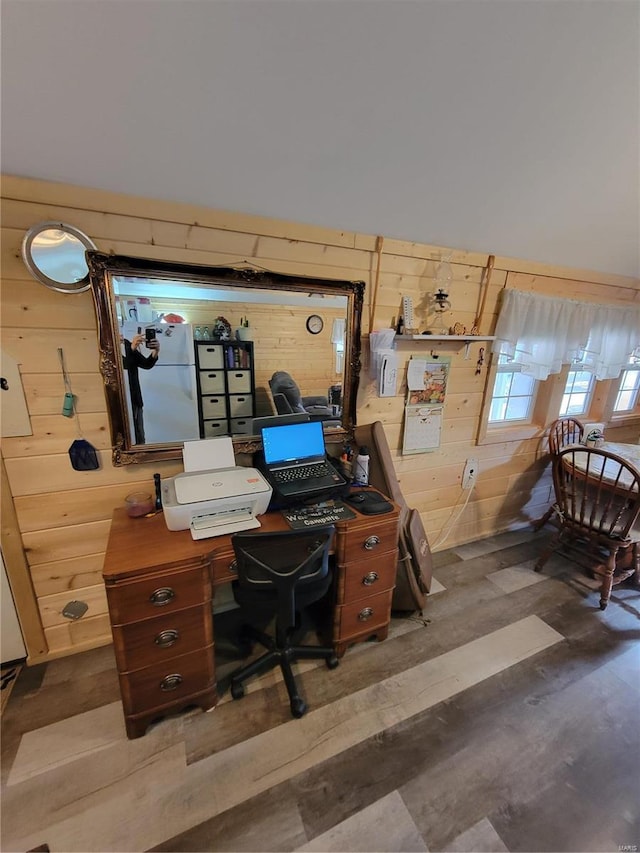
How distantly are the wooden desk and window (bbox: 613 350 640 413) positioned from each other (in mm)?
3163

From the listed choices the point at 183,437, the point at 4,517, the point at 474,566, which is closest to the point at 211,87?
the point at 183,437

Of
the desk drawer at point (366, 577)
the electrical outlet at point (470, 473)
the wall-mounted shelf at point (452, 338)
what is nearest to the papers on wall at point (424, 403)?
the wall-mounted shelf at point (452, 338)

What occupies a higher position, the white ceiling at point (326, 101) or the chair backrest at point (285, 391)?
the white ceiling at point (326, 101)

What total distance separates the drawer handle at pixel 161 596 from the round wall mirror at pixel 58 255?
3.83ft

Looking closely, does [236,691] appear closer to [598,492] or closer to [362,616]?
[362,616]

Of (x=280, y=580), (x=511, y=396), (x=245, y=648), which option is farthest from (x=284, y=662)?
(x=511, y=396)

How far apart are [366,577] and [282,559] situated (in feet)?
1.72

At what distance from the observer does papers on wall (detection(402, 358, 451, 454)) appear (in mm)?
2033

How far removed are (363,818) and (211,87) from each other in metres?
2.37

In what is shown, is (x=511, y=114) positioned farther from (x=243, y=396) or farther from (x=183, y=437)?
(x=183, y=437)

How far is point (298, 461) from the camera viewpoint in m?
1.64

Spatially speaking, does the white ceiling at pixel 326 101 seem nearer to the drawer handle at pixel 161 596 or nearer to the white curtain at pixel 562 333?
the white curtain at pixel 562 333

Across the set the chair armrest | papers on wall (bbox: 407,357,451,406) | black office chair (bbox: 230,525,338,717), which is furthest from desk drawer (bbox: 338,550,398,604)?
papers on wall (bbox: 407,357,451,406)

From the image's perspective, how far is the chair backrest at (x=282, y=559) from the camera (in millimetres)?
1168
